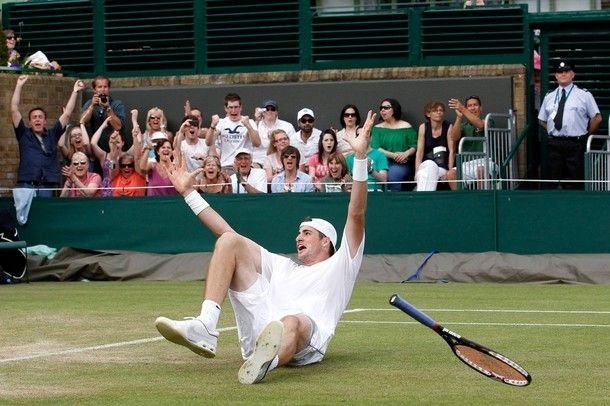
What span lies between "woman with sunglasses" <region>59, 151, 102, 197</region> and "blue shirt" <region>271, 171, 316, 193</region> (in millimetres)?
2707

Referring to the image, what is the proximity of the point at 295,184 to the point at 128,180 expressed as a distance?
8.94ft

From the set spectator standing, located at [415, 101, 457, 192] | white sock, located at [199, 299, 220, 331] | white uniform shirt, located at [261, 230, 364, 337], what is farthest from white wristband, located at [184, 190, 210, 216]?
spectator standing, located at [415, 101, 457, 192]

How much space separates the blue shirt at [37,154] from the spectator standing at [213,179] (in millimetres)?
2374

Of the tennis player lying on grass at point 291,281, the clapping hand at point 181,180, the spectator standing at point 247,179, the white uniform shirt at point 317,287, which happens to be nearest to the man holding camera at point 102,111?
the spectator standing at point 247,179

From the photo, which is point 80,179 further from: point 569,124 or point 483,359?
point 483,359

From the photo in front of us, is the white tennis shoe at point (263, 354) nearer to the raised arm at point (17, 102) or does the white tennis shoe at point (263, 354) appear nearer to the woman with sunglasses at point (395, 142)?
the woman with sunglasses at point (395, 142)

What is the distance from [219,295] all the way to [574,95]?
1249 cm

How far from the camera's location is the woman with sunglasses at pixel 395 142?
2053cm

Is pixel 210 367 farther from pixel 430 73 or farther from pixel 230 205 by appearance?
pixel 430 73

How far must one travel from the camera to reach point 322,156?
2038 centimetres

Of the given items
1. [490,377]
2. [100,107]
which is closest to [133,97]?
[100,107]

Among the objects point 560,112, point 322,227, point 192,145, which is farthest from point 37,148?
point 322,227

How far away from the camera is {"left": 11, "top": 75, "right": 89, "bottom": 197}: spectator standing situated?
2097 cm

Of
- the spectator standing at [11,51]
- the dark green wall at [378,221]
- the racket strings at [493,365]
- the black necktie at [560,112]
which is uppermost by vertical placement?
the spectator standing at [11,51]
